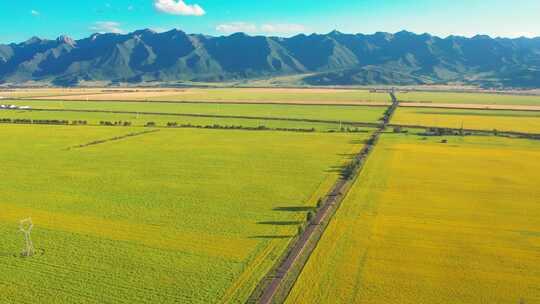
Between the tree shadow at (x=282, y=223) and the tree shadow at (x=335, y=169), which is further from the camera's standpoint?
the tree shadow at (x=335, y=169)

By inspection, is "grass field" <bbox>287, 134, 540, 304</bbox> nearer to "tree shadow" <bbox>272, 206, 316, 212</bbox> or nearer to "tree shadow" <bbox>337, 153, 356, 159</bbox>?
"tree shadow" <bbox>272, 206, 316, 212</bbox>

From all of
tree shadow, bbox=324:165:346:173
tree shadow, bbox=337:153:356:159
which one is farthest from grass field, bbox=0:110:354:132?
tree shadow, bbox=324:165:346:173

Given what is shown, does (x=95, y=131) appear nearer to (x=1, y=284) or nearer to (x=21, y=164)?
(x=21, y=164)

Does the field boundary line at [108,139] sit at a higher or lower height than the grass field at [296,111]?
lower

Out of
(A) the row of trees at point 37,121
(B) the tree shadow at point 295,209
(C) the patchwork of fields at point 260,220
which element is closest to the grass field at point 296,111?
(A) the row of trees at point 37,121

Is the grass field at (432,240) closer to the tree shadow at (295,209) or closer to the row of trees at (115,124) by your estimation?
the tree shadow at (295,209)

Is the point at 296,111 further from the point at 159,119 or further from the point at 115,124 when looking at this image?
the point at 115,124

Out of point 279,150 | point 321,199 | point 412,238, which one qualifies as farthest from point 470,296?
point 279,150
